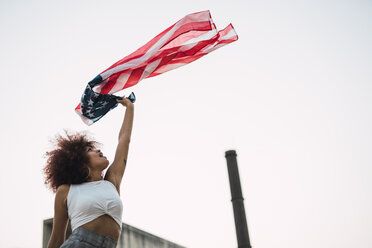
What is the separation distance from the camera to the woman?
8.19 ft

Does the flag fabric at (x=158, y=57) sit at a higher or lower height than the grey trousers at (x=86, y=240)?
higher

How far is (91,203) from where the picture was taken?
2525 millimetres

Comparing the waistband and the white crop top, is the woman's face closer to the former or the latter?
the white crop top

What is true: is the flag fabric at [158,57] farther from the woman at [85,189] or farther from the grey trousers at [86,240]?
the grey trousers at [86,240]

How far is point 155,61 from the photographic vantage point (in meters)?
4.77

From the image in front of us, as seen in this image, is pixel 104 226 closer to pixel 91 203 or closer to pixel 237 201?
pixel 91 203

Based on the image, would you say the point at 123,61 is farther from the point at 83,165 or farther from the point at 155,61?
the point at 83,165


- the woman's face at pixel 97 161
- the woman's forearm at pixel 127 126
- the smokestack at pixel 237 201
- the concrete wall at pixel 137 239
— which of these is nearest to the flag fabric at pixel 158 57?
the woman's forearm at pixel 127 126

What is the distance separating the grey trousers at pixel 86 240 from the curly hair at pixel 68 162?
19.1 inches

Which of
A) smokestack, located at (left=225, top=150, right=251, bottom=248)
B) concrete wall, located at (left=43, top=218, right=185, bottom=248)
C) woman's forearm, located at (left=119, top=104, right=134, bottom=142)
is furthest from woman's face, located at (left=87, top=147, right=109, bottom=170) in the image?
concrete wall, located at (left=43, top=218, right=185, bottom=248)

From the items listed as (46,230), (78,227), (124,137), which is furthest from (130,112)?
(46,230)

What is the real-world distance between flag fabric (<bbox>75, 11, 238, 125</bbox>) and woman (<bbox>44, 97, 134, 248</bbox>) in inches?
43.6

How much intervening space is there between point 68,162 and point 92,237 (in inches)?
29.2

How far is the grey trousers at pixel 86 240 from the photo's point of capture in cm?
241
